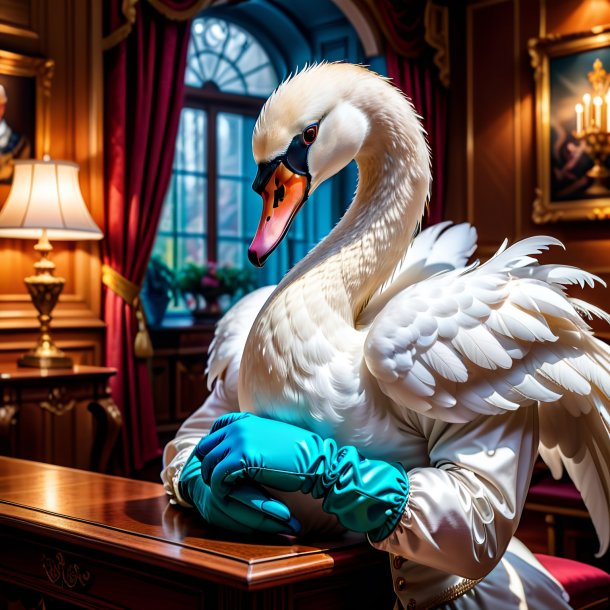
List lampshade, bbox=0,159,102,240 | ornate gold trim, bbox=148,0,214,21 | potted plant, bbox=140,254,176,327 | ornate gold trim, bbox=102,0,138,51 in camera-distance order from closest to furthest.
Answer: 1. lampshade, bbox=0,159,102,240
2. ornate gold trim, bbox=102,0,138,51
3. ornate gold trim, bbox=148,0,214,21
4. potted plant, bbox=140,254,176,327

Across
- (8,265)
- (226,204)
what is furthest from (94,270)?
(226,204)

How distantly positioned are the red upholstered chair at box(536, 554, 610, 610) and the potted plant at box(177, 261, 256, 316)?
4098 millimetres

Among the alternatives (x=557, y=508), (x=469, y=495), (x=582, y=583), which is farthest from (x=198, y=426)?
(x=557, y=508)

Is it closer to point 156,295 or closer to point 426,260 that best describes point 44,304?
point 156,295

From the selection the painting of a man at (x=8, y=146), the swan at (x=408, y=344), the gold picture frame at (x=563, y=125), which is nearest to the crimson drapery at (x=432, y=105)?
the gold picture frame at (x=563, y=125)

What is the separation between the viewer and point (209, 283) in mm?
5590

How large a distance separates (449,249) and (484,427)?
0.45 meters

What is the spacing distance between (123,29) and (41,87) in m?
0.51

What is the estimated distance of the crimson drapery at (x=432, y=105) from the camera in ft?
18.3

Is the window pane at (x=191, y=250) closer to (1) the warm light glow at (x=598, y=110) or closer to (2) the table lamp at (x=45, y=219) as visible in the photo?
(2) the table lamp at (x=45, y=219)

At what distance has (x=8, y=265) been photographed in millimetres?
3764

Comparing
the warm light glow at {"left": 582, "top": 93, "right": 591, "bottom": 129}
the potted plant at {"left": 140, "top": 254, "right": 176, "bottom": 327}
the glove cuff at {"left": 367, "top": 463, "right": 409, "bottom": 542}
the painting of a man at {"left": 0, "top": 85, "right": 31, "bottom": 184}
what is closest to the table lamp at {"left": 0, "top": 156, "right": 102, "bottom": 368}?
the painting of a man at {"left": 0, "top": 85, "right": 31, "bottom": 184}

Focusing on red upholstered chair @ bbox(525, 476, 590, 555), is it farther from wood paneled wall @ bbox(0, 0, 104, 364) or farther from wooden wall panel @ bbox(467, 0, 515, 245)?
wooden wall panel @ bbox(467, 0, 515, 245)

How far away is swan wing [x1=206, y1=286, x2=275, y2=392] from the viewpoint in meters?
1.44
